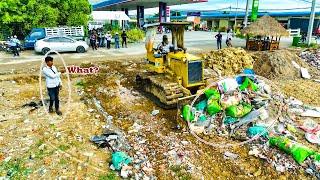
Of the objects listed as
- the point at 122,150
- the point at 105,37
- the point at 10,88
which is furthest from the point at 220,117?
the point at 105,37

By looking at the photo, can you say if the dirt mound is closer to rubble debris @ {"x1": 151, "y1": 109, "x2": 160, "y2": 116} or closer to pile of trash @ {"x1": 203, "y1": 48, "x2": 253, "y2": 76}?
pile of trash @ {"x1": 203, "y1": 48, "x2": 253, "y2": 76}

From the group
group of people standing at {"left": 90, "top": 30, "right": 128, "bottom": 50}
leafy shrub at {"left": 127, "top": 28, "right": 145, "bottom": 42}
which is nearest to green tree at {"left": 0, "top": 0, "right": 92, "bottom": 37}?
group of people standing at {"left": 90, "top": 30, "right": 128, "bottom": 50}

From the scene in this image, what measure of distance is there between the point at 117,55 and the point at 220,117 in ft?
38.9

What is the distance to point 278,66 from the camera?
1256 cm

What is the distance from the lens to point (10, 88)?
1123 centimetres

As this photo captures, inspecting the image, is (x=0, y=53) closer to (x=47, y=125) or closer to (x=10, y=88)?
(x=10, y=88)

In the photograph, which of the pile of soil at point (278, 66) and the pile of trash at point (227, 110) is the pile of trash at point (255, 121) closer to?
the pile of trash at point (227, 110)

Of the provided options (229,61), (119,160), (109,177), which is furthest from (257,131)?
(229,61)

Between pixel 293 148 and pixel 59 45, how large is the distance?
15425 millimetres

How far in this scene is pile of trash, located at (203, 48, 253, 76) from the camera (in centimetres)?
1359

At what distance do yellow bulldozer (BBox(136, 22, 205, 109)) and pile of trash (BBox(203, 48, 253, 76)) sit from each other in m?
4.40

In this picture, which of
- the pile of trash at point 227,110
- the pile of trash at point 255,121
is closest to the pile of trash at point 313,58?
the pile of trash at point 255,121

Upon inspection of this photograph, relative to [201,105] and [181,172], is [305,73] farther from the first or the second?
[181,172]

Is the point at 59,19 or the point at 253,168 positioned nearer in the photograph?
the point at 253,168
